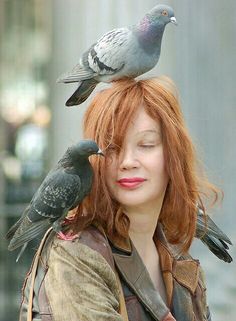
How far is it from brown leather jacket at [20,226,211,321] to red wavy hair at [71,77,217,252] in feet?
0.28

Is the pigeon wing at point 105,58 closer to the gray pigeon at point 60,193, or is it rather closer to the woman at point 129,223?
the woman at point 129,223

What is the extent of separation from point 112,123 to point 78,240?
0.38m

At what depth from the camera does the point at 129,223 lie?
3.10 metres

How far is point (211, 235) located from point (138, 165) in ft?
1.59

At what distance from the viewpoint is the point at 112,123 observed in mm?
3018

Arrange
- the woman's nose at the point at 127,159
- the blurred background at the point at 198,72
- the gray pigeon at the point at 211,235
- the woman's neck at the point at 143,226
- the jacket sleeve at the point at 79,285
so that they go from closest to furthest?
1. the jacket sleeve at the point at 79,285
2. the woman's nose at the point at 127,159
3. the woman's neck at the point at 143,226
4. the gray pigeon at the point at 211,235
5. the blurred background at the point at 198,72

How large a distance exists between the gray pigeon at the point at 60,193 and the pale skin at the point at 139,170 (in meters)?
0.11

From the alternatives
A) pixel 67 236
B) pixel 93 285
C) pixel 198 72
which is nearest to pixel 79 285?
pixel 93 285

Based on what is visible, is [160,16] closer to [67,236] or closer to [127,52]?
[127,52]

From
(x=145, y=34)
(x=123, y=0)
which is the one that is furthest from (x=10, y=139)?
(x=145, y=34)

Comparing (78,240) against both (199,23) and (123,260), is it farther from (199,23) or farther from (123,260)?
(199,23)

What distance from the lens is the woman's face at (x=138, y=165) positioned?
3031 millimetres

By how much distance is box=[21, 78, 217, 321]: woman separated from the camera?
9.31 feet

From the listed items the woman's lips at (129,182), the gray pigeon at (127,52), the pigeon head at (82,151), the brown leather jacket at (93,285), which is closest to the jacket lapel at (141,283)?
the brown leather jacket at (93,285)
